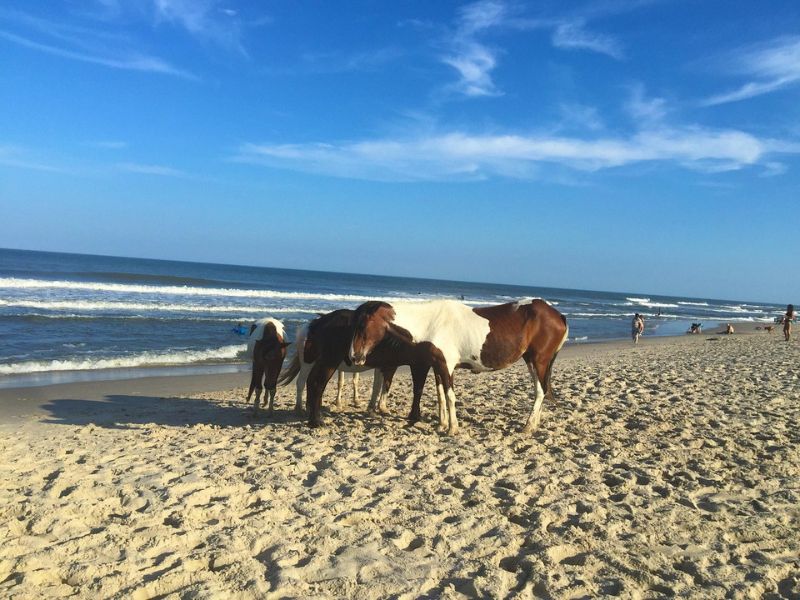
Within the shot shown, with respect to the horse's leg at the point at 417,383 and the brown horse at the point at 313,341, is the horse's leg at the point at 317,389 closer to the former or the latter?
the brown horse at the point at 313,341

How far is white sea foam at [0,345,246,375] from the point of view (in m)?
12.9

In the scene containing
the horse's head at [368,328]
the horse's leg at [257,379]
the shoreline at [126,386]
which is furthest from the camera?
the shoreline at [126,386]

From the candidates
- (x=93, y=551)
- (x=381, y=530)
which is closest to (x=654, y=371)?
(x=381, y=530)

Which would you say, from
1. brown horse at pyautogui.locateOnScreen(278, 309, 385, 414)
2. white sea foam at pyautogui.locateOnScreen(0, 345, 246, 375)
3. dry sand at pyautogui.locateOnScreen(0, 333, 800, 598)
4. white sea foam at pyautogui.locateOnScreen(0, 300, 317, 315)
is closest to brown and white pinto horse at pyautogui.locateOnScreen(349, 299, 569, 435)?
brown horse at pyautogui.locateOnScreen(278, 309, 385, 414)

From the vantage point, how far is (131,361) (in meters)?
14.7

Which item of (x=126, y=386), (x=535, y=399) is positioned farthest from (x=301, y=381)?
(x=126, y=386)

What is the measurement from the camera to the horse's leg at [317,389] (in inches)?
322

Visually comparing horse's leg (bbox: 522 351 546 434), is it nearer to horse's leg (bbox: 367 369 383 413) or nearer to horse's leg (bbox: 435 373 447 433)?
horse's leg (bbox: 435 373 447 433)

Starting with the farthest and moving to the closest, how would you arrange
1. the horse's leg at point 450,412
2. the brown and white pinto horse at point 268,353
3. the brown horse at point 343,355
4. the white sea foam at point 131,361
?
1. the white sea foam at point 131,361
2. the brown and white pinto horse at point 268,353
3. the brown horse at point 343,355
4. the horse's leg at point 450,412

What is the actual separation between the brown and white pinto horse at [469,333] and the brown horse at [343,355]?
12 cm

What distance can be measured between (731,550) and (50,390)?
36.5ft

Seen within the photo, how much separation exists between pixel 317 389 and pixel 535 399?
301 centimetres

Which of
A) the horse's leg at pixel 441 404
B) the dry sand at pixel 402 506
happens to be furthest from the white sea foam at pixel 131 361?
the horse's leg at pixel 441 404

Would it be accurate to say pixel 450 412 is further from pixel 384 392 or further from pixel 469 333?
pixel 384 392
